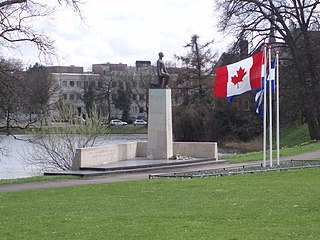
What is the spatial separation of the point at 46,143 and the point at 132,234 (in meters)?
27.5

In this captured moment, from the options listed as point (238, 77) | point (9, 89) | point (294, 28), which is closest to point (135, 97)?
point (294, 28)

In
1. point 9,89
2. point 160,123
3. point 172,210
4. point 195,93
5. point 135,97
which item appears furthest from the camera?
point 135,97

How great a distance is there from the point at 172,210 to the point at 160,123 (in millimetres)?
18527

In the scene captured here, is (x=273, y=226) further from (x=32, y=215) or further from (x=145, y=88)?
(x=145, y=88)

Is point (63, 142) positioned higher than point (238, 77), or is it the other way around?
point (238, 77)

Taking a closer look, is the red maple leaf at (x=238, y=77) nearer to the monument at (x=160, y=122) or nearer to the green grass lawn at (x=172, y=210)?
the green grass lawn at (x=172, y=210)

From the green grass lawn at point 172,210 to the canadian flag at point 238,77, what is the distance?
4229 millimetres

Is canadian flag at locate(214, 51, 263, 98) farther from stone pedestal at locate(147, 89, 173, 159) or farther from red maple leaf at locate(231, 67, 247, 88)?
stone pedestal at locate(147, 89, 173, 159)

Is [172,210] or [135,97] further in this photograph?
[135,97]

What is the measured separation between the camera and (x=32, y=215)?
44.3 feet

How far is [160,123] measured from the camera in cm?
3186

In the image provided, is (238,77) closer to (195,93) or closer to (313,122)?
(313,122)

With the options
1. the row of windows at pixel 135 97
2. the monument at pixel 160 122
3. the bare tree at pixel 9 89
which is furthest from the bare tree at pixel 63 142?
the row of windows at pixel 135 97

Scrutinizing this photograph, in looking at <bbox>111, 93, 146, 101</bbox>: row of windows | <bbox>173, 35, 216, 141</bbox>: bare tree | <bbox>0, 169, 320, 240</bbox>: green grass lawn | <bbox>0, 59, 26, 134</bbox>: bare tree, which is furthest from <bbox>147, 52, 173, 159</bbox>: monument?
<bbox>111, 93, 146, 101</bbox>: row of windows
